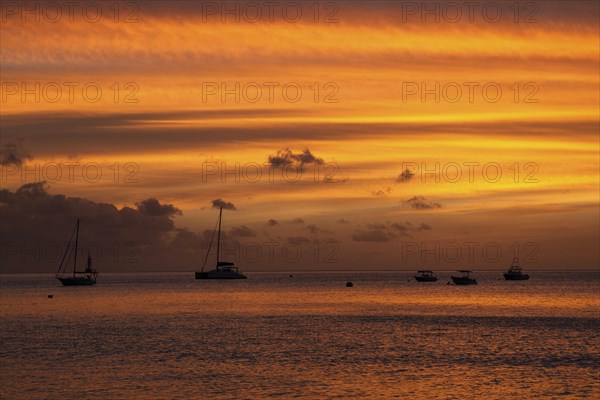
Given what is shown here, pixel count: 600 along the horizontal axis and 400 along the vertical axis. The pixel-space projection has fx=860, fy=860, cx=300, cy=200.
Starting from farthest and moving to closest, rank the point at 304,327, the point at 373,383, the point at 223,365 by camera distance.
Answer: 1. the point at 304,327
2. the point at 223,365
3. the point at 373,383

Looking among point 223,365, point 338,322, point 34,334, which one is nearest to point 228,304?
point 338,322

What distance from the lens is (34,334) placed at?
98188mm

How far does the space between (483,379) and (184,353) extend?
96.5 feet

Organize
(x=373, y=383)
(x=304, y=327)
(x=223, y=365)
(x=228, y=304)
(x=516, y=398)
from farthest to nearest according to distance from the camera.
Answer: (x=228, y=304) < (x=304, y=327) < (x=223, y=365) < (x=373, y=383) < (x=516, y=398)

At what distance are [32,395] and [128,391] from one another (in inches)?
246

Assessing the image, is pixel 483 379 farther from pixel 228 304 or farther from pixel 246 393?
pixel 228 304

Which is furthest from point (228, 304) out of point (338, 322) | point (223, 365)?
point (223, 365)

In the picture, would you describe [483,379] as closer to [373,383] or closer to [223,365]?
[373,383]

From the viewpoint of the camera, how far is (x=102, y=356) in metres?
76.9

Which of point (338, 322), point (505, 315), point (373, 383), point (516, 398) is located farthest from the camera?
point (505, 315)

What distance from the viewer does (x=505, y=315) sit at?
137m

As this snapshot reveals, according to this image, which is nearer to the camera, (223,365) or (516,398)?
(516,398)

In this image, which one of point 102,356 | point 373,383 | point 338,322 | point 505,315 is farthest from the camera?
point 505,315

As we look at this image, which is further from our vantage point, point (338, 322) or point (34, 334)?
point (338, 322)
